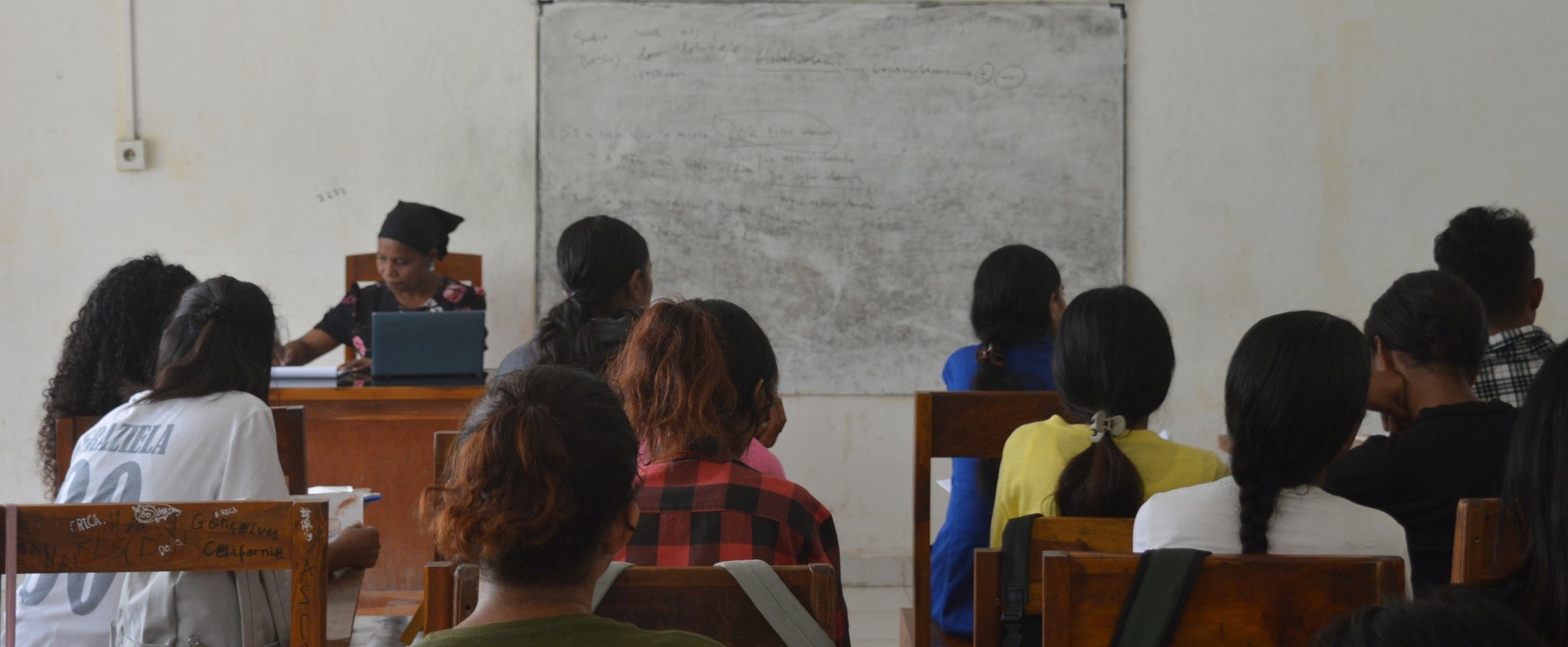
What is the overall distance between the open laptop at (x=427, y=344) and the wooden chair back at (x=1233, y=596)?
239cm

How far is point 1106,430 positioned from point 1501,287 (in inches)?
60.7

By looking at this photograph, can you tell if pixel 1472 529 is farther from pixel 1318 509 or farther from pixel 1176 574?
pixel 1176 574

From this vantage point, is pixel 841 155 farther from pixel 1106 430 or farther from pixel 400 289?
pixel 1106 430

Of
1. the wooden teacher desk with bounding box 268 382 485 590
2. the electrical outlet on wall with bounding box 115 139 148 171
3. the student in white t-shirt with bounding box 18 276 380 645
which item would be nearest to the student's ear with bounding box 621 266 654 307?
the student in white t-shirt with bounding box 18 276 380 645

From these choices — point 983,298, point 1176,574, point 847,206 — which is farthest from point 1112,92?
point 1176,574

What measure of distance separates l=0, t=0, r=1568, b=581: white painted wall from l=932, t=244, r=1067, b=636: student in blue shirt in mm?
1804

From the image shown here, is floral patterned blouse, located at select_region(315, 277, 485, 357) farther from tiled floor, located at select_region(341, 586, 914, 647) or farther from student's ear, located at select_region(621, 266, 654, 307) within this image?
→ student's ear, located at select_region(621, 266, 654, 307)

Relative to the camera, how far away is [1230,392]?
5.01 ft

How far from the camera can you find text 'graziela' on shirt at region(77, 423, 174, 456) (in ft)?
6.33

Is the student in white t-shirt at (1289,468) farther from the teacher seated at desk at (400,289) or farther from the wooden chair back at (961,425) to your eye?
the teacher seated at desk at (400,289)

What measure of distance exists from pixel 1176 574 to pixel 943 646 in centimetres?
106

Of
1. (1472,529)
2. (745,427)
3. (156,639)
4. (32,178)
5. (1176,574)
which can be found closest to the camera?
(1176,574)

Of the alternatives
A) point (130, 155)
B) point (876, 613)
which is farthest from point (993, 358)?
point (130, 155)

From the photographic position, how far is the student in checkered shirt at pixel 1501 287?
8.85 feet
